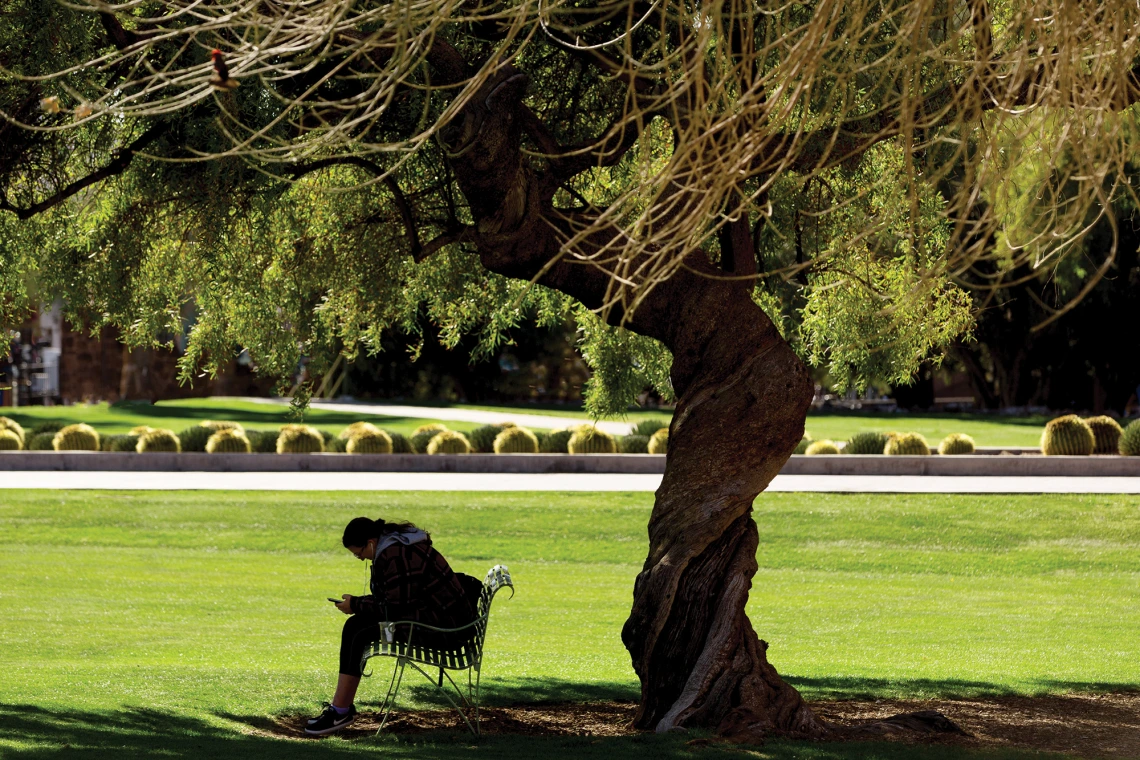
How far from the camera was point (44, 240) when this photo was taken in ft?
31.6

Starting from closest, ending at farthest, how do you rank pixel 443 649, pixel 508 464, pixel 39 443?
pixel 443 649 < pixel 508 464 < pixel 39 443

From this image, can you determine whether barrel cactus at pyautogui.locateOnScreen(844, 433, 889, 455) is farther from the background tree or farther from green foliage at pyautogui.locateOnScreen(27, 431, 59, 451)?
the background tree

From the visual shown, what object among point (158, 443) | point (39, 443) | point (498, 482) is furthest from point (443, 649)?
point (39, 443)

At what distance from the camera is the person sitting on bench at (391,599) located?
782 centimetres

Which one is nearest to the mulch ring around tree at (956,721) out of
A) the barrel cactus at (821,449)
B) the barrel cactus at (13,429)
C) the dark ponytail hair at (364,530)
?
the dark ponytail hair at (364,530)

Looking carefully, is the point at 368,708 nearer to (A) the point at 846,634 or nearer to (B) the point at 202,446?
(A) the point at 846,634

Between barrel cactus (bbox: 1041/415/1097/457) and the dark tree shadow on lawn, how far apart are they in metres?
19.5

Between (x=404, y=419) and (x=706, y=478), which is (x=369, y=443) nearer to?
(x=404, y=419)

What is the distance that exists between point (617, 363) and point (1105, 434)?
58.5 feet

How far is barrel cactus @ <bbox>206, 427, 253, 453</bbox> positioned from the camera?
2584 cm

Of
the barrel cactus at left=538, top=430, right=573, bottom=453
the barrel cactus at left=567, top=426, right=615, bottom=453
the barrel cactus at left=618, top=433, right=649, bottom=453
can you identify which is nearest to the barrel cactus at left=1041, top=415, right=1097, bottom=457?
the barrel cactus at left=618, top=433, right=649, bottom=453

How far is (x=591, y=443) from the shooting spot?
26.1m

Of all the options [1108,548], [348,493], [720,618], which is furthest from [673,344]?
[348,493]

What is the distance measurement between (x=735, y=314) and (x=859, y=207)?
195 centimetres
